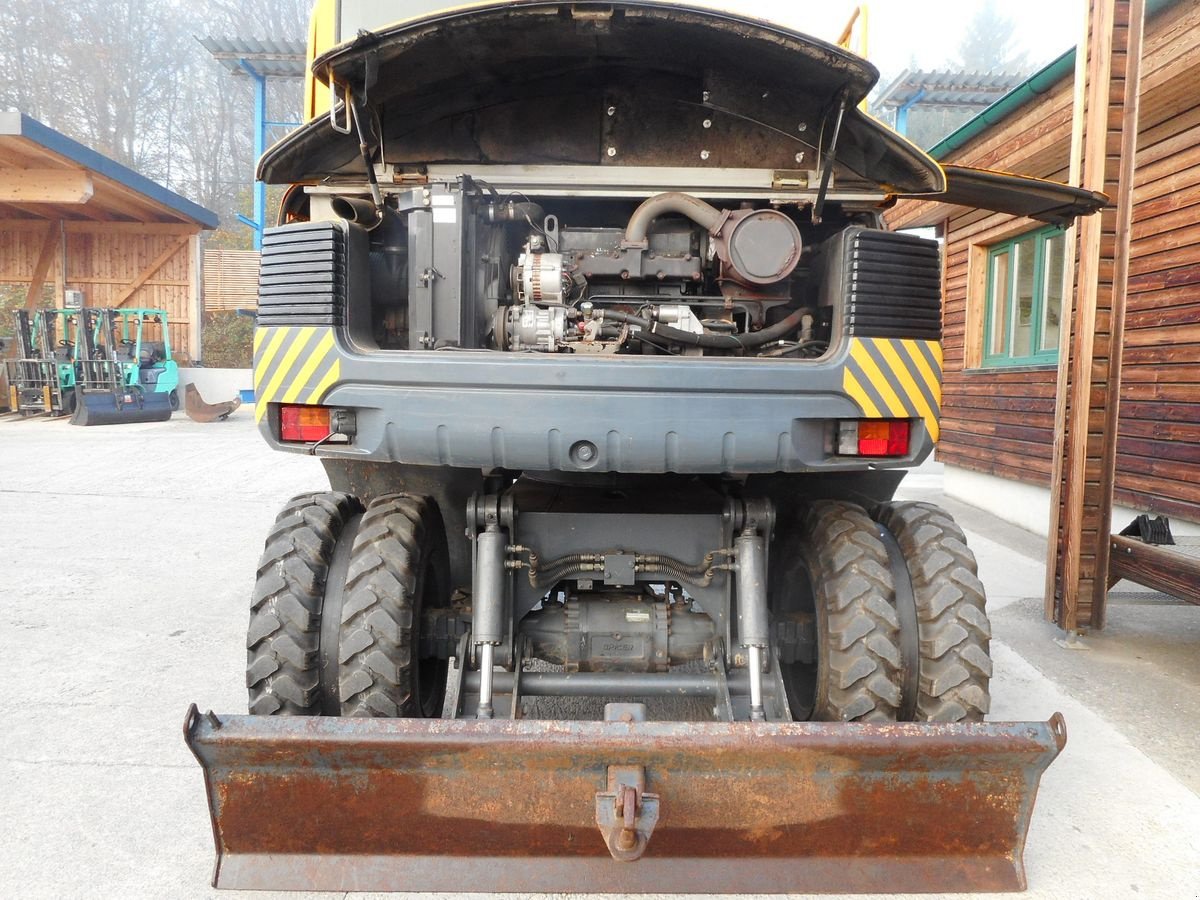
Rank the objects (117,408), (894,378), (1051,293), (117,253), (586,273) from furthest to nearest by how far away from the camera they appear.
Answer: (117,253), (117,408), (1051,293), (586,273), (894,378)

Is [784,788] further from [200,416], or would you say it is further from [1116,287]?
[200,416]

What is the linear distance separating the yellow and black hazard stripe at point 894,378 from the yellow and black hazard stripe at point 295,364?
149cm

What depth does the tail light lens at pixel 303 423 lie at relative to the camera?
2.39 metres

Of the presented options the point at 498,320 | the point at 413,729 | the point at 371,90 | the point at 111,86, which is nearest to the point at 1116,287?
the point at 498,320

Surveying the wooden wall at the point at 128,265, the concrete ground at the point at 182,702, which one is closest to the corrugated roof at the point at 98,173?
the wooden wall at the point at 128,265

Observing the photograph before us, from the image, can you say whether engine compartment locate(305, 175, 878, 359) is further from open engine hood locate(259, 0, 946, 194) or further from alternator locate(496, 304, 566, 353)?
open engine hood locate(259, 0, 946, 194)

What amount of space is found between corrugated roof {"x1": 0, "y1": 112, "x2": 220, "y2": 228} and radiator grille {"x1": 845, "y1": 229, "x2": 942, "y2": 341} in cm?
1634

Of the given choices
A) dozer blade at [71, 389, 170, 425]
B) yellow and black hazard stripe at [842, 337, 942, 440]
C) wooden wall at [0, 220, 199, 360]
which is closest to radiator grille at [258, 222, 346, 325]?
yellow and black hazard stripe at [842, 337, 942, 440]

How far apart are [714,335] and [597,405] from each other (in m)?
0.71

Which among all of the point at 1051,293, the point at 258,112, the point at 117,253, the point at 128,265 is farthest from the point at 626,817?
the point at 258,112

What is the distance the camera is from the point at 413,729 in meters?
1.97

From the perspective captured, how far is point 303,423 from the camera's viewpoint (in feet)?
7.88

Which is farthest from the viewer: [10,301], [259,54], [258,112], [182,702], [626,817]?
[10,301]

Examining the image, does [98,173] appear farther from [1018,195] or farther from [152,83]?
[152,83]
